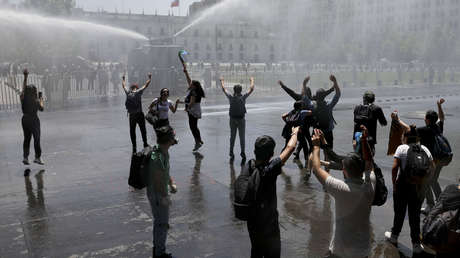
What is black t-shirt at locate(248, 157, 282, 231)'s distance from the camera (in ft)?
Result: 11.5

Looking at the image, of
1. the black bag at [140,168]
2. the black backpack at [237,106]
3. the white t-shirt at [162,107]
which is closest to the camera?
the black bag at [140,168]

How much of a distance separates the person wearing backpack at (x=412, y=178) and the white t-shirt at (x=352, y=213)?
117 cm

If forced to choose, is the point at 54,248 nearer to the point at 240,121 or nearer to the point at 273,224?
the point at 273,224

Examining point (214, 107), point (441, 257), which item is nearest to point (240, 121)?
point (441, 257)

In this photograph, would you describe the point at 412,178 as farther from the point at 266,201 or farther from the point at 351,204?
the point at 266,201

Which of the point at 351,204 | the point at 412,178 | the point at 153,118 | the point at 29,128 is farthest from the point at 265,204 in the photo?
the point at 29,128

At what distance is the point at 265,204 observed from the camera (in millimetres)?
3557

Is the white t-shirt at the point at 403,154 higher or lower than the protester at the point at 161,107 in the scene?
lower

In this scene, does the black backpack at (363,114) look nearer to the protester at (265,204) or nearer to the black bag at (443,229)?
the protester at (265,204)

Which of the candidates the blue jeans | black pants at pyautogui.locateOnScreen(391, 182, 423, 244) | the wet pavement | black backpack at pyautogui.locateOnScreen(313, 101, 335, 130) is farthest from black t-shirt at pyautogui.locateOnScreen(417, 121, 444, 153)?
the blue jeans

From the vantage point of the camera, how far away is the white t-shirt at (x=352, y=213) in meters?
3.68

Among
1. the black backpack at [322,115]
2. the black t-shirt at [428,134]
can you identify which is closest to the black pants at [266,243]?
the black t-shirt at [428,134]

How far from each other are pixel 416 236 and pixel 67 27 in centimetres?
2966

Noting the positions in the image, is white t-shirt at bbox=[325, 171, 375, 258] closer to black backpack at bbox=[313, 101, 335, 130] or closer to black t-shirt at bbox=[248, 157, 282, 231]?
black t-shirt at bbox=[248, 157, 282, 231]
